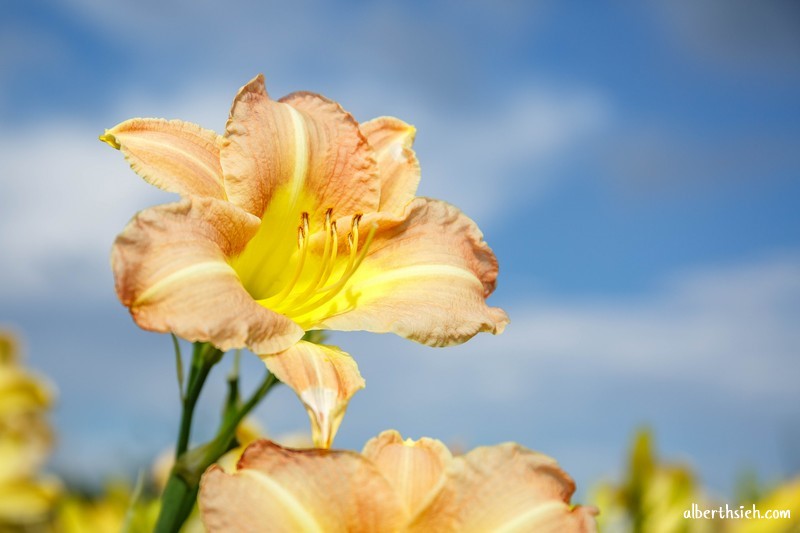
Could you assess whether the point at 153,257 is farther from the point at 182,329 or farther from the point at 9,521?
the point at 9,521

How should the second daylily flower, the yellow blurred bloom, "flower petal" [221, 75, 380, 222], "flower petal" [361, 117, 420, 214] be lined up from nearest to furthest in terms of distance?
1. the second daylily flower
2. "flower petal" [221, 75, 380, 222]
3. "flower petal" [361, 117, 420, 214]
4. the yellow blurred bloom

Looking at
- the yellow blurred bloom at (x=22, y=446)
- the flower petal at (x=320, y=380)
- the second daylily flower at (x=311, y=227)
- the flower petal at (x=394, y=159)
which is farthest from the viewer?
the yellow blurred bloom at (x=22, y=446)

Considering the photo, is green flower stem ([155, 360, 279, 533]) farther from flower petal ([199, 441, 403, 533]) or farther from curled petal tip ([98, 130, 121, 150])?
curled petal tip ([98, 130, 121, 150])

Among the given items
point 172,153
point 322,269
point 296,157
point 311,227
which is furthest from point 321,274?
point 172,153

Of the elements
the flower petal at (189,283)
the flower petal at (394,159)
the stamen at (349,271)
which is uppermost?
the flower petal at (394,159)

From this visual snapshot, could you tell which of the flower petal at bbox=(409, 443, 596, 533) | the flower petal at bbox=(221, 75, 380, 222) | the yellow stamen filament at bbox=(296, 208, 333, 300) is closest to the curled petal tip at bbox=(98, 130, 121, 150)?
the flower petal at bbox=(221, 75, 380, 222)

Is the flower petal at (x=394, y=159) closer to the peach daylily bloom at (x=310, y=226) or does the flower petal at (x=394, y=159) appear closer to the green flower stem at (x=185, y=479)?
the peach daylily bloom at (x=310, y=226)

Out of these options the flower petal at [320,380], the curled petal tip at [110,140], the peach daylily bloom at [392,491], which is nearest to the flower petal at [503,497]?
the peach daylily bloom at [392,491]
